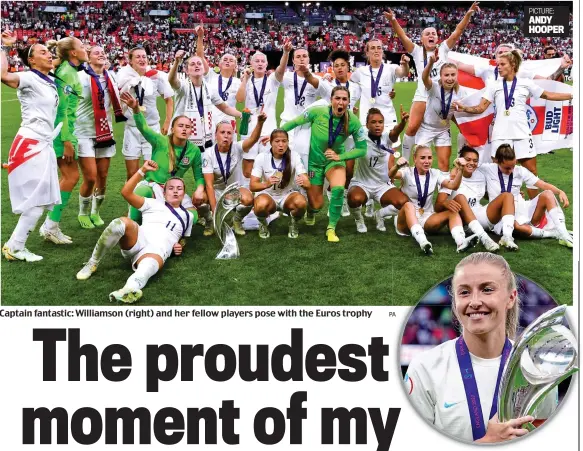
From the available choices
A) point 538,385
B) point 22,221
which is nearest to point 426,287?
point 538,385

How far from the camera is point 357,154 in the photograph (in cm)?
514

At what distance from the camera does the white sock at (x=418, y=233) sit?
465 centimetres

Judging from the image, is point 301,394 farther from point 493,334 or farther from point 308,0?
point 308,0

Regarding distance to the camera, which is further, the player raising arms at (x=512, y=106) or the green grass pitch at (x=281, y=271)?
the player raising arms at (x=512, y=106)

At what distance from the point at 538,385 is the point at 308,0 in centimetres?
316

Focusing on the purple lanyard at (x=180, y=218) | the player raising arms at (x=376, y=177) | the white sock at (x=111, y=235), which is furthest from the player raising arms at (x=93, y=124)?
the player raising arms at (x=376, y=177)

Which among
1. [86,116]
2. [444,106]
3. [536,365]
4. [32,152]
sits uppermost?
[444,106]

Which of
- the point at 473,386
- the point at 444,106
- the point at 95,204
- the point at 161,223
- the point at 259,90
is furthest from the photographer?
the point at 259,90

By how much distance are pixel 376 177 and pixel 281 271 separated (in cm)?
141

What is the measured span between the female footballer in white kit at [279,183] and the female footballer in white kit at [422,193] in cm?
74

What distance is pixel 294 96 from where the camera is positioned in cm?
597

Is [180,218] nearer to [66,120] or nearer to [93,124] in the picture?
[66,120]

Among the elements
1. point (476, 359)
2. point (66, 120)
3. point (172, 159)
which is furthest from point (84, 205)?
point (476, 359)

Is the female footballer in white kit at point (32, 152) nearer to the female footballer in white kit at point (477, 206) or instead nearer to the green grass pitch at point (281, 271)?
the green grass pitch at point (281, 271)
